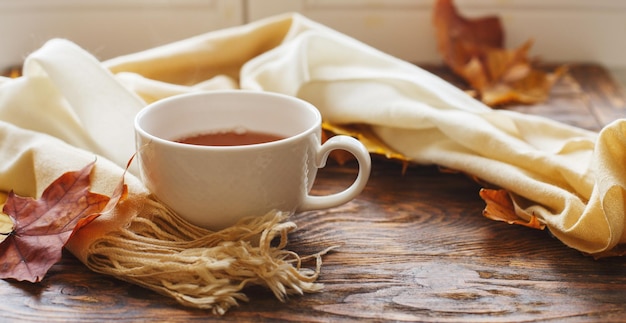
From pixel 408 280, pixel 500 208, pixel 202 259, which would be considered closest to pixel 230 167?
pixel 202 259

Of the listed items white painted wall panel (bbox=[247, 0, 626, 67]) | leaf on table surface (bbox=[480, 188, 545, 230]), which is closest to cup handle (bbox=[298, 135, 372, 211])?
leaf on table surface (bbox=[480, 188, 545, 230])

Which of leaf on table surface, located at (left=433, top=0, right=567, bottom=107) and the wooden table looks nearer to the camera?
the wooden table

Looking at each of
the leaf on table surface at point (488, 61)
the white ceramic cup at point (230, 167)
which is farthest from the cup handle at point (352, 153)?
the leaf on table surface at point (488, 61)

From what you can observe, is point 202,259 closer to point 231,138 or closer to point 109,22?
point 231,138

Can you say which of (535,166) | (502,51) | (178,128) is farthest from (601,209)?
(502,51)

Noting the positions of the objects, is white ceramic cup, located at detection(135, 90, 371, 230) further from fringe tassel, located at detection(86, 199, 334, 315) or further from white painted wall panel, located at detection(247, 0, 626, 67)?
white painted wall panel, located at detection(247, 0, 626, 67)

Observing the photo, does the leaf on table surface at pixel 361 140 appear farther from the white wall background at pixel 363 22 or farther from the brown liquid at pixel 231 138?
the white wall background at pixel 363 22
